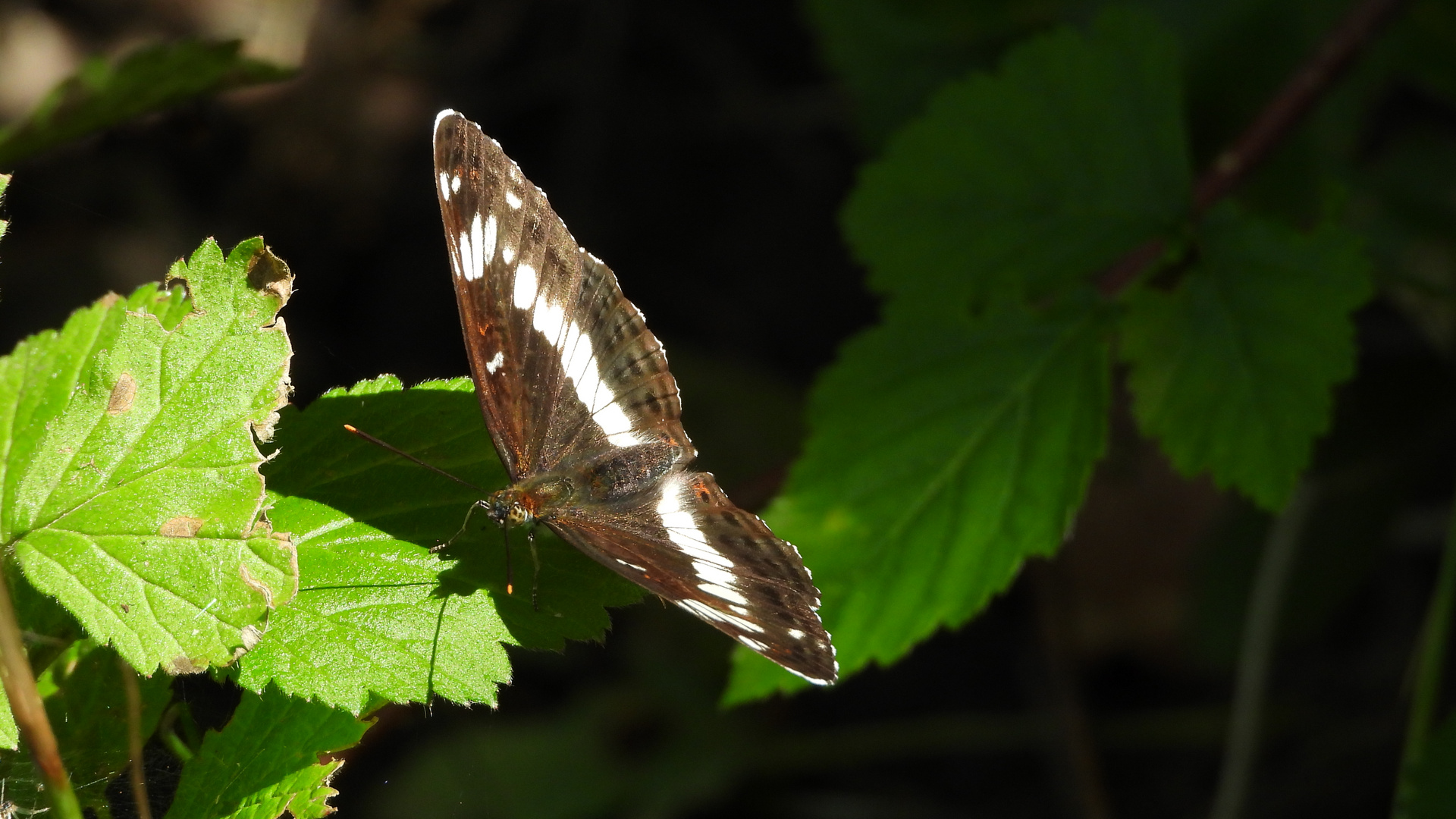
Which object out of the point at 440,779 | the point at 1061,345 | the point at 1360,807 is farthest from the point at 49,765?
the point at 1360,807

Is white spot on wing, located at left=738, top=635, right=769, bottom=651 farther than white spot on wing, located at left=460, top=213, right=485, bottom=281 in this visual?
No

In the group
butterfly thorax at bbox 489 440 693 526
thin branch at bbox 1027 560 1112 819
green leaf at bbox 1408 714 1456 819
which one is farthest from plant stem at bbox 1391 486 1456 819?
butterfly thorax at bbox 489 440 693 526

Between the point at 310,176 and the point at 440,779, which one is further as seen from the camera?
the point at 310,176

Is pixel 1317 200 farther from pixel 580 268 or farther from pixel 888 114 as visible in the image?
pixel 580 268

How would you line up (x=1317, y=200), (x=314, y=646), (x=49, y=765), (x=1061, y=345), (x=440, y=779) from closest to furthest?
(x=49, y=765)
(x=314, y=646)
(x=1061, y=345)
(x=1317, y=200)
(x=440, y=779)

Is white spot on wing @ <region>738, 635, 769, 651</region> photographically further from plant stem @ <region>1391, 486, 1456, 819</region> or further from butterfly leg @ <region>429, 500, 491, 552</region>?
plant stem @ <region>1391, 486, 1456, 819</region>

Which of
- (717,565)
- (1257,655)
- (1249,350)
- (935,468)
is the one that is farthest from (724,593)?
(1257,655)
